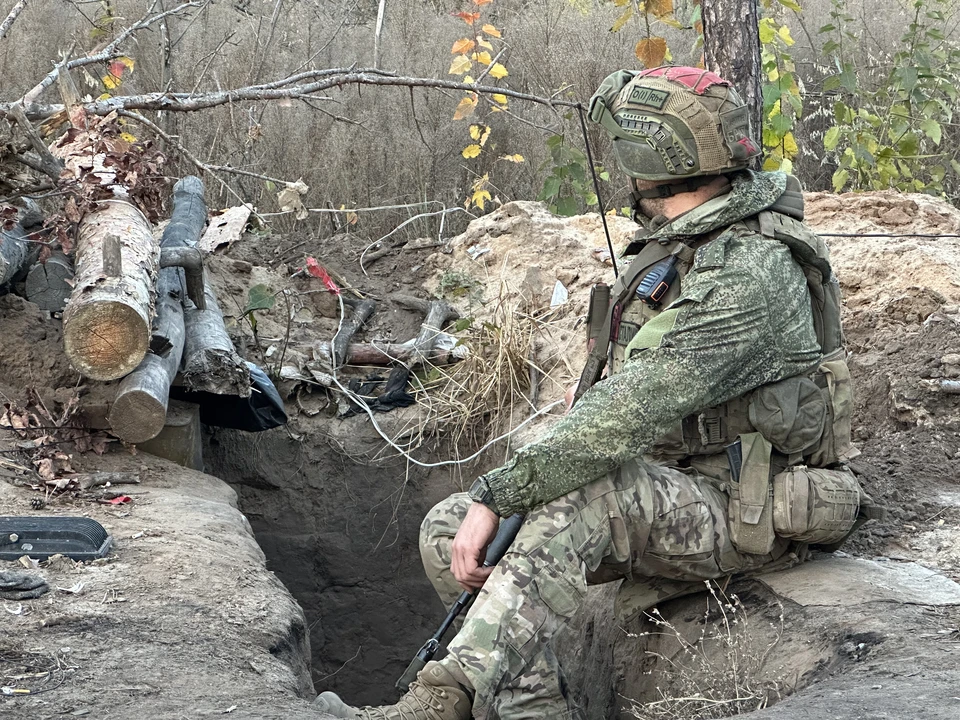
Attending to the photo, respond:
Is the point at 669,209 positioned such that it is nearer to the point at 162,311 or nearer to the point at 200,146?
the point at 162,311

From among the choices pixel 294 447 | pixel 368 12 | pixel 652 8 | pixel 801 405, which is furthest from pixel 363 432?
pixel 368 12

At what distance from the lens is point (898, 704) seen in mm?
2307

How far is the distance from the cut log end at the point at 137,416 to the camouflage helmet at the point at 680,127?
2134 millimetres

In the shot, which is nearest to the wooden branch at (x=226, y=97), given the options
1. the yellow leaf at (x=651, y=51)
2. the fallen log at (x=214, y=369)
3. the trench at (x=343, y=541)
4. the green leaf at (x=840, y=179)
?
the yellow leaf at (x=651, y=51)

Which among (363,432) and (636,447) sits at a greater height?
(636,447)

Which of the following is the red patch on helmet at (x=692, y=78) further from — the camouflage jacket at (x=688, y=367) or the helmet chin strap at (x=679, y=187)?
the camouflage jacket at (x=688, y=367)

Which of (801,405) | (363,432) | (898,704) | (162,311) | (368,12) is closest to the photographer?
(898,704)

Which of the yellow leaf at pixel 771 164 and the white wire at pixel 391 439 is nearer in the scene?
the white wire at pixel 391 439

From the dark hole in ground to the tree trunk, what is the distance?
2494 mm

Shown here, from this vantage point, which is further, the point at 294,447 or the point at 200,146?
the point at 200,146

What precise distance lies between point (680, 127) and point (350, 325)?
11.7ft

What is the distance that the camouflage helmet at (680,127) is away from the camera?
3006 mm

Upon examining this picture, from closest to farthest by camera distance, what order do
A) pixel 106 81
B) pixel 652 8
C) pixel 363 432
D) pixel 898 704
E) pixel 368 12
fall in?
pixel 898 704
pixel 652 8
pixel 363 432
pixel 106 81
pixel 368 12

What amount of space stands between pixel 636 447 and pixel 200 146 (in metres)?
6.58
